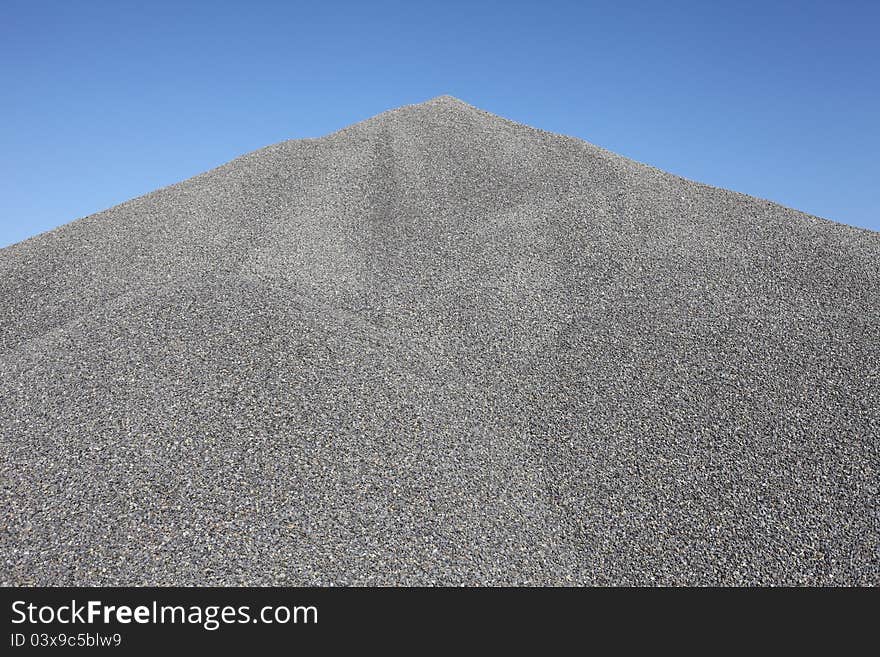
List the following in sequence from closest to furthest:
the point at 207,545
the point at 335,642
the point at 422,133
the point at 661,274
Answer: the point at 335,642
the point at 207,545
the point at 661,274
the point at 422,133

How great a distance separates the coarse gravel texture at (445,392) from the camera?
3.88m

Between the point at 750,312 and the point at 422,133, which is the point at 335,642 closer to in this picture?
the point at 750,312

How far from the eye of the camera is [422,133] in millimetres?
10125

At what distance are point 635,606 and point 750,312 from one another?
3.59m

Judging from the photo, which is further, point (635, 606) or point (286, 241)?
point (286, 241)

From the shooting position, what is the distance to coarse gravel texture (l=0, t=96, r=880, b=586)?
12.7ft

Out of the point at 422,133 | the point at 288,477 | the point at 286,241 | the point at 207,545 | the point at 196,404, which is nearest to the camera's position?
the point at 207,545

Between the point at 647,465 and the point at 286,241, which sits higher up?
the point at 286,241

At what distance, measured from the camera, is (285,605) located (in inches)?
136

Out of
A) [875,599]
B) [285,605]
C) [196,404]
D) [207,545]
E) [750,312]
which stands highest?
[750,312]

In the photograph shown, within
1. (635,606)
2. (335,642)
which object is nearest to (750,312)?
(635,606)

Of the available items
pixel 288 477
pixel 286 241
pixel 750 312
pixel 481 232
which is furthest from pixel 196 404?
pixel 750 312

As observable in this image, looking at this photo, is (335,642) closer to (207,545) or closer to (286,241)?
(207,545)

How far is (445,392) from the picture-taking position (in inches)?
206
